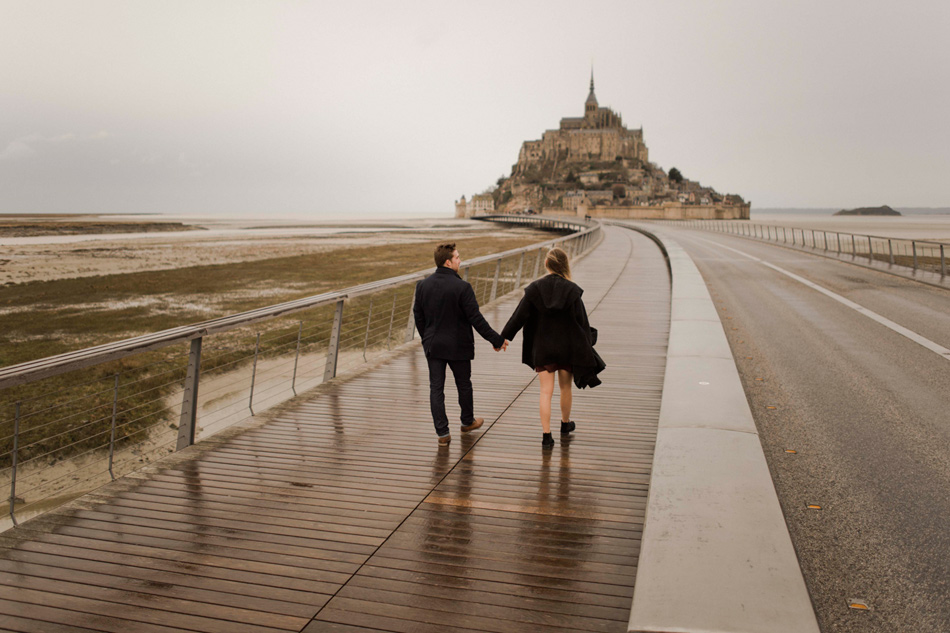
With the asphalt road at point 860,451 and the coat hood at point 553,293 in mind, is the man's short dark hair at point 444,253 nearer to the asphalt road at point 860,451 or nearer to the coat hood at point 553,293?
the coat hood at point 553,293

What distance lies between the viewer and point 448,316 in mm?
5027

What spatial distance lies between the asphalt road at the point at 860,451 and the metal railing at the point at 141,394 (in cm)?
355

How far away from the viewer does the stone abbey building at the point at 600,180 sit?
15212 centimetres

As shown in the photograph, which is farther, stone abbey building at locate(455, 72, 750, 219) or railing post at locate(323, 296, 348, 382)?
stone abbey building at locate(455, 72, 750, 219)

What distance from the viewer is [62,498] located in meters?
8.98

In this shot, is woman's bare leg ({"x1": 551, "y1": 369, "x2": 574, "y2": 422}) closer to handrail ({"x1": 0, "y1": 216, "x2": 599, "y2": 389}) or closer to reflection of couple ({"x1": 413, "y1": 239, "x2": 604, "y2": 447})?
reflection of couple ({"x1": 413, "y1": 239, "x2": 604, "y2": 447})

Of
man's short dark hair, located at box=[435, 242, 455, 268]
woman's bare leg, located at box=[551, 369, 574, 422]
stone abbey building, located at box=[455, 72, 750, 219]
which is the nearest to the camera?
man's short dark hair, located at box=[435, 242, 455, 268]

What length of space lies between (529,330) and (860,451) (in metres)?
2.72

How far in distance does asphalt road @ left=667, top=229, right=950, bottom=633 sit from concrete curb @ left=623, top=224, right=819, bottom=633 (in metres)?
0.41

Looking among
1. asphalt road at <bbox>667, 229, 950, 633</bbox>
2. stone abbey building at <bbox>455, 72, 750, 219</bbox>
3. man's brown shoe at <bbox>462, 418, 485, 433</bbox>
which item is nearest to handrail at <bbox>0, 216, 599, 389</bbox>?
man's brown shoe at <bbox>462, 418, 485, 433</bbox>

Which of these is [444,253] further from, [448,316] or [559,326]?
[559,326]

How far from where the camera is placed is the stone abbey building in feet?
499

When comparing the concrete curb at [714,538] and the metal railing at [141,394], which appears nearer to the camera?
the concrete curb at [714,538]

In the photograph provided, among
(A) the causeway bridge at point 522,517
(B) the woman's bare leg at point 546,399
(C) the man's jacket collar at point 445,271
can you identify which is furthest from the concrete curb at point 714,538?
(C) the man's jacket collar at point 445,271
